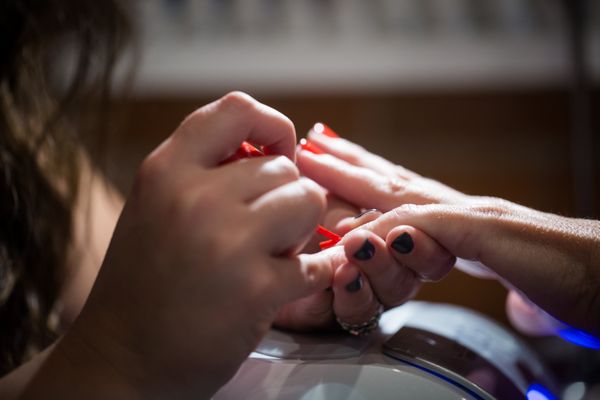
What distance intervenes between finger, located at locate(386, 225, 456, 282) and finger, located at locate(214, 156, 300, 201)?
3.6 inches

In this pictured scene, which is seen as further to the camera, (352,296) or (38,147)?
(38,147)

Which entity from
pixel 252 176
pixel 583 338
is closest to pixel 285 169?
pixel 252 176

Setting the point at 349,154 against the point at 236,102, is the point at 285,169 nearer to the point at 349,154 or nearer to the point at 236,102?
the point at 236,102

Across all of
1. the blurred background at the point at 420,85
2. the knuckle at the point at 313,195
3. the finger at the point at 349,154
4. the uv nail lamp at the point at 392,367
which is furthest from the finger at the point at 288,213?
the blurred background at the point at 420,85

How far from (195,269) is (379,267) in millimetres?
138

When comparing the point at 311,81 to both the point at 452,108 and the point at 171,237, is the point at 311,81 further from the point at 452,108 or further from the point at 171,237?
the point at 171,237

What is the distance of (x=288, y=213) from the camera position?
1.04ft

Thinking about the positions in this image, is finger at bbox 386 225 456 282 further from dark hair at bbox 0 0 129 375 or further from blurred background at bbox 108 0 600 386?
blurred background at bbox 108 0 600 386

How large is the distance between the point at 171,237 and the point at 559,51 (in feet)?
4.29

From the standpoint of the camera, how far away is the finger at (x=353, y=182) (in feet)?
1.58

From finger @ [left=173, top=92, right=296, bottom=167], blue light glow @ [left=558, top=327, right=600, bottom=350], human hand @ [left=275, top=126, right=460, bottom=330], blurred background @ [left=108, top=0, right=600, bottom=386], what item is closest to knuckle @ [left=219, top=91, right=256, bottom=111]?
finger @ [left=173, top=92, right=296, bottom=167]

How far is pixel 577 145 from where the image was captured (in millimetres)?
1086

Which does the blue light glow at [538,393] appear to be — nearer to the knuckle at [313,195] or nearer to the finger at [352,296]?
the finger at [352,296]

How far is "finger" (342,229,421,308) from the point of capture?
0.38m
